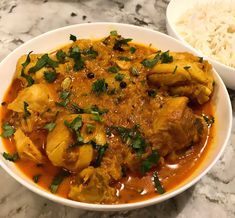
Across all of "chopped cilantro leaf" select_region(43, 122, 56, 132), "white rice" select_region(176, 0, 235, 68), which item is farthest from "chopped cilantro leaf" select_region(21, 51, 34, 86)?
"white rice" select_region(176, 0, 235, 68)

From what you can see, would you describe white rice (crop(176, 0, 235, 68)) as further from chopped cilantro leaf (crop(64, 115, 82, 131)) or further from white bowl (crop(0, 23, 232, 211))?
chopped cilantro leaf (crop(64, 115, 82, 131))

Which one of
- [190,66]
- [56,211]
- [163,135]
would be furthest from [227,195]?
[56,211]

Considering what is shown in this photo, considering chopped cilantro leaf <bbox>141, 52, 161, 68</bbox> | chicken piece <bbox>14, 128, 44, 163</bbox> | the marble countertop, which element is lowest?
the marble countertop

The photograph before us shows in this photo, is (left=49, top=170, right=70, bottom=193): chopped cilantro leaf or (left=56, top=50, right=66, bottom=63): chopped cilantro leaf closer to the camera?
(left=49, top=170, right=70, bottom=193): chopped cilantro leaf

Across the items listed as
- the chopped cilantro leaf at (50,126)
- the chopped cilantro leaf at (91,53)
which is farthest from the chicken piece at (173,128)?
the chopped cilantro leaf at (91,53)

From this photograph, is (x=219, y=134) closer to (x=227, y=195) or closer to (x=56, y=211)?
(x=227, y=195)

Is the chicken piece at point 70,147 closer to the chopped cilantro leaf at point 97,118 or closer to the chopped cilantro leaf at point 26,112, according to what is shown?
the chopped cilantro leaf at point 97,118
